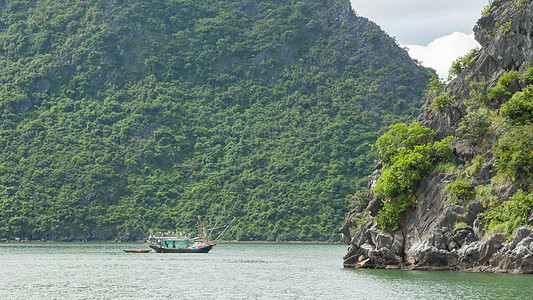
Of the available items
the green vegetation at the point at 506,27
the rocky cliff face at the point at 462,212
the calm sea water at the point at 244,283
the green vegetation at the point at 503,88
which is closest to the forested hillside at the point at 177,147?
the calm sea water at the point at 244,283

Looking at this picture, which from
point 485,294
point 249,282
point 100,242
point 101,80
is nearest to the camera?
point 485,294

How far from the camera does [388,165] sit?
71.0 metres

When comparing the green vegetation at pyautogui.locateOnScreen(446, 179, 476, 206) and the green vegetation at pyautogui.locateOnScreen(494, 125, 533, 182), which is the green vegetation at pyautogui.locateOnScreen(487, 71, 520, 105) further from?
the green vegetation at pyautogui.locateOnScreen(446, 179, 476, 206)

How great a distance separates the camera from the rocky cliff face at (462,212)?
58156 mm

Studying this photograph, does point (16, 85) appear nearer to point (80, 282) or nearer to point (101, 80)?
point (101, 80)

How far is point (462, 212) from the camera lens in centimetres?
6191

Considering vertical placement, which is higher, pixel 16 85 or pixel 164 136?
pixel 16 85

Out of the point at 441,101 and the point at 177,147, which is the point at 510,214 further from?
the point at 177,147

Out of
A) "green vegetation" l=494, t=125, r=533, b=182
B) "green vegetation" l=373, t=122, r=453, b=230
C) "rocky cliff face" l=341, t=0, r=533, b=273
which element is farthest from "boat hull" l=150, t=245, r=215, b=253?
"green vegetation" l=494, t=125, r=533, b=182

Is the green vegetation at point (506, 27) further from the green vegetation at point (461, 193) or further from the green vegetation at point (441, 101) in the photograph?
the green vegetation at point (461, 193)

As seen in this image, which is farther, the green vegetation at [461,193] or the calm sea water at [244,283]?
the green vegetation at [461,193]

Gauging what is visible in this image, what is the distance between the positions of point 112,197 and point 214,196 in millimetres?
21580

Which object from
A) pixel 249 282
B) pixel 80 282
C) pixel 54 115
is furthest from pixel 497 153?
pixel 54 115

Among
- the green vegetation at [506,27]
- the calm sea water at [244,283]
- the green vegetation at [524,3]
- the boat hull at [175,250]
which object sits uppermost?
the green vegetation at [524,3]
